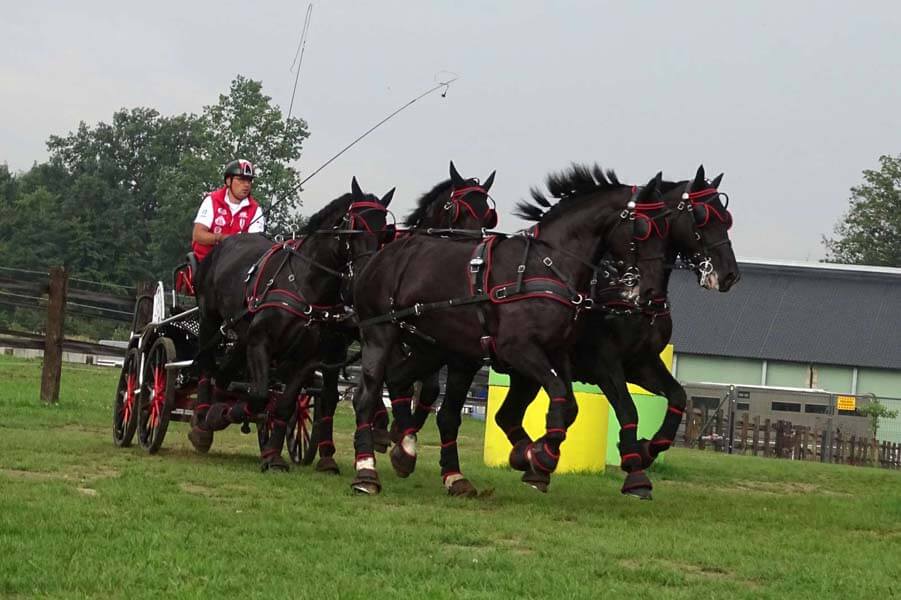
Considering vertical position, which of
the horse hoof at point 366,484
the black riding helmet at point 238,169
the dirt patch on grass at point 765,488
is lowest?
the horse hoof at point 366,484

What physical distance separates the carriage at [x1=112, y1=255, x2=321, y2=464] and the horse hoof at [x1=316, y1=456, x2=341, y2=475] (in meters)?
0.58

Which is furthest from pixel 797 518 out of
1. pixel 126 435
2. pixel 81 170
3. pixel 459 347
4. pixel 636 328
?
pixel 81 170

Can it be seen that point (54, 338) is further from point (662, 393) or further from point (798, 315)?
point (798, 315)

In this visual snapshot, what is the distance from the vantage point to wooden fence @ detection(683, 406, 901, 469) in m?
28.8

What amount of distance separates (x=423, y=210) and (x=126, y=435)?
3477 millimetres

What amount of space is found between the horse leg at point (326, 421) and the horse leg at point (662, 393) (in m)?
2.57

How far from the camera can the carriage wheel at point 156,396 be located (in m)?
12.6

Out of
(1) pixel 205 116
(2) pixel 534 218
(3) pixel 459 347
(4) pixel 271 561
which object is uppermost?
(1) pixel 205 116

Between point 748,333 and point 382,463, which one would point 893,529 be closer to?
point 382,463

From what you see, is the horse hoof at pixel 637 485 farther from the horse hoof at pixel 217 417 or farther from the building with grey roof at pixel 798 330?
the building with grey roof at pixel 798 330

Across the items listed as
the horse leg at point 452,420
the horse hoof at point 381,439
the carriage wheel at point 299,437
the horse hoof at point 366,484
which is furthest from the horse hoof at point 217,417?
the horse hoof at point 366,484

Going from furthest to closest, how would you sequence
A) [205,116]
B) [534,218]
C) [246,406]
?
[205,116] → [246,406] → [534,218]

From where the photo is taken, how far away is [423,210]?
1268 cm

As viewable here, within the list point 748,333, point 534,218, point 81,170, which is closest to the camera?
point 534,218
